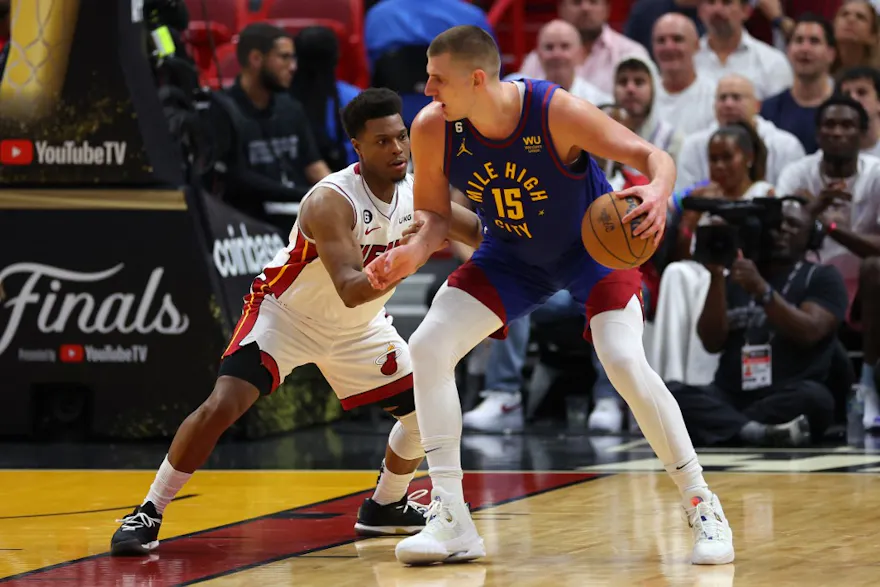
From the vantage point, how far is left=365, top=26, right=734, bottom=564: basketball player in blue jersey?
5023mm

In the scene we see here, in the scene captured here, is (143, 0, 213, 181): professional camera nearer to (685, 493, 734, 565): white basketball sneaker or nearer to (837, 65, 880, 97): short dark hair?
(837, 65, 880, 97): short dark hair

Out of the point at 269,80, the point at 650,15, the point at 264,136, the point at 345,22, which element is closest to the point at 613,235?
the point at 264,136

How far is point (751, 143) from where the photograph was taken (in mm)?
9258

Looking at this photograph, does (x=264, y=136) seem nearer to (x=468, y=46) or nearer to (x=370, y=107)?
Answer: (x=370, y=107)

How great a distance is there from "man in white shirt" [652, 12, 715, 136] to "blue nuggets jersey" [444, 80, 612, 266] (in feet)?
18.3

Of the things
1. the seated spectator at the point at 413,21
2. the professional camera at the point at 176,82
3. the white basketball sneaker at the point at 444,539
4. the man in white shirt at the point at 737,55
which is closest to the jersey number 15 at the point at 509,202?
the white basketball sneaker at the point at 444,539

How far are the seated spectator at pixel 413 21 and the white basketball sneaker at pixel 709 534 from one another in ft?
22.7

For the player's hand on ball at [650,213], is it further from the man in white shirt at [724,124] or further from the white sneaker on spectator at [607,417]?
the man in white shirt at [724,124]

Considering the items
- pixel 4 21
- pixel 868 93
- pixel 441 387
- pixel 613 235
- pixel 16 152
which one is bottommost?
pixel 441 387

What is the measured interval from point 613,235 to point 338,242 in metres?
1.10

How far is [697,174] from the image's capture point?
9945 mm

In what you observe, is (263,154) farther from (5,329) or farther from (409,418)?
(409,418)

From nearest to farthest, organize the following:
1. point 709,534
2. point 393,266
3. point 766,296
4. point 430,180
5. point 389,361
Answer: point 709,534, point 393,266, point 430,180, point 389,361, point 766,296

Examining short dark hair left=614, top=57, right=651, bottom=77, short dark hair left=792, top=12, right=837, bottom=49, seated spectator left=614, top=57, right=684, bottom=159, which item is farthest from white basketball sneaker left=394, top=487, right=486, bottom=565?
short dark hair left=792, top=12, right=837, bottom=49
